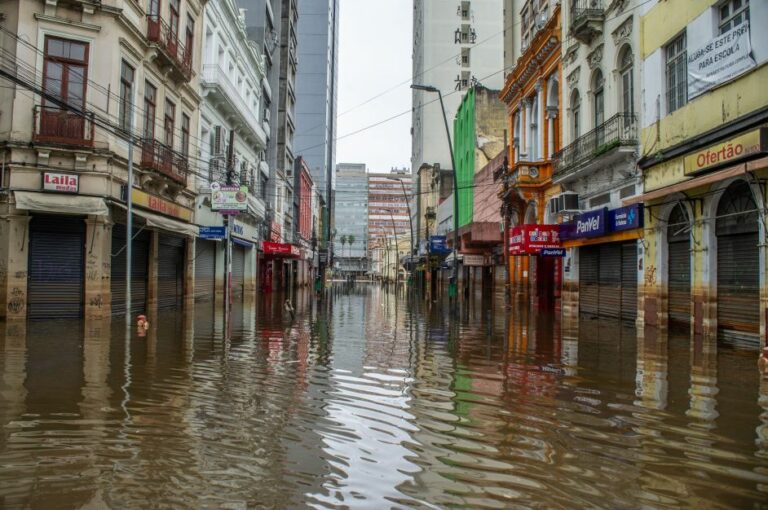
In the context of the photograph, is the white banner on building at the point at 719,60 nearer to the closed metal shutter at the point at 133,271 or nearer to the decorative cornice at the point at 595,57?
the decorative cornice at the point at 595,57

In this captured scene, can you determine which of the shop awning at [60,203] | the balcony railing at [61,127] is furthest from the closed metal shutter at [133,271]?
the balcony railing at [61,127]

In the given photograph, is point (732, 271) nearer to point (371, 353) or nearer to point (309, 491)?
point (371, 353)

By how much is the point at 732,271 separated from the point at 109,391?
1292cm

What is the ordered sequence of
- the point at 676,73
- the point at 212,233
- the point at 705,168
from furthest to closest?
the point at 212,233, the point at 676,73, the point at 705,168

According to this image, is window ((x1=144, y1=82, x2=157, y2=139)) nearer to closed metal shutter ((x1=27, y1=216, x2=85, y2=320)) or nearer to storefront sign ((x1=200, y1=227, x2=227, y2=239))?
closed metal shutter ((x1=27, y1=216, x2=85, y2=320))

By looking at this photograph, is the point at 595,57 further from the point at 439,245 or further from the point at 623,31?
the point at 439,245

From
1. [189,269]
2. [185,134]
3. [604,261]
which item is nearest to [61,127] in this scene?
[185,134]

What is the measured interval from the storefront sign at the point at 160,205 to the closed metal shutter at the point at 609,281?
621 inches

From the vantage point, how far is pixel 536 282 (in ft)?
94.1

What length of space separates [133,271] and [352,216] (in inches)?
5561

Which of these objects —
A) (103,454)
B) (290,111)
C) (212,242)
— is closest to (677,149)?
(103,454)

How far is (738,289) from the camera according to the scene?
43.8 feet

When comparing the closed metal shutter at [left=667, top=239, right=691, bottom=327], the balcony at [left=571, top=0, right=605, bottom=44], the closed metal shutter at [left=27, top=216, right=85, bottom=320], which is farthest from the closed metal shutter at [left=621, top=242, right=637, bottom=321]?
the closed metal shutter at [left=27, top=216, right=85, bottom=320]

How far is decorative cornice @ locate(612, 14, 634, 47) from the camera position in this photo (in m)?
18.8
